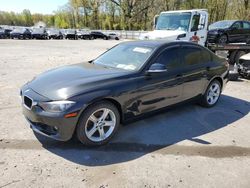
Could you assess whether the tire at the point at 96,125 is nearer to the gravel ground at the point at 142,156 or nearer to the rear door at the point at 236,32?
the gravel ground at the point at 142,156

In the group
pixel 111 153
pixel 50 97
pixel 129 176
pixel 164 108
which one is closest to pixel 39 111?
pixel 50 97

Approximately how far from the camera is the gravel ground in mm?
3170

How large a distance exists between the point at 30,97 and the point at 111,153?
1.47m

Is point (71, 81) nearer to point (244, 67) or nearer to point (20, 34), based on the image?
point (244, 67)

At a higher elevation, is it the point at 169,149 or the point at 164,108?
the point at 164,108

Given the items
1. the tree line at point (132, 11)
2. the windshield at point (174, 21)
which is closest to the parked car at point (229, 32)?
the windshield at point (174, 21)

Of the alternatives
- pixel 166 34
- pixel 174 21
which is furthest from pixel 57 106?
pixel 174 21

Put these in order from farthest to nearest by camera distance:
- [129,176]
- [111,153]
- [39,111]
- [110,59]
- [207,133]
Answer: [110,59], [207,133], [111,153], [39,111], [129,176]

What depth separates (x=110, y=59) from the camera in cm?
494

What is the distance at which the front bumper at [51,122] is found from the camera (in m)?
3.46

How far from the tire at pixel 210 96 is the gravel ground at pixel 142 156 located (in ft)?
1.70

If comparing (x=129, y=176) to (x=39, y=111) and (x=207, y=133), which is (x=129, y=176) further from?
(x=207, y=133)

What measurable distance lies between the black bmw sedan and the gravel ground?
13.5 inches

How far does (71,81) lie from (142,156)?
61.8 inches
